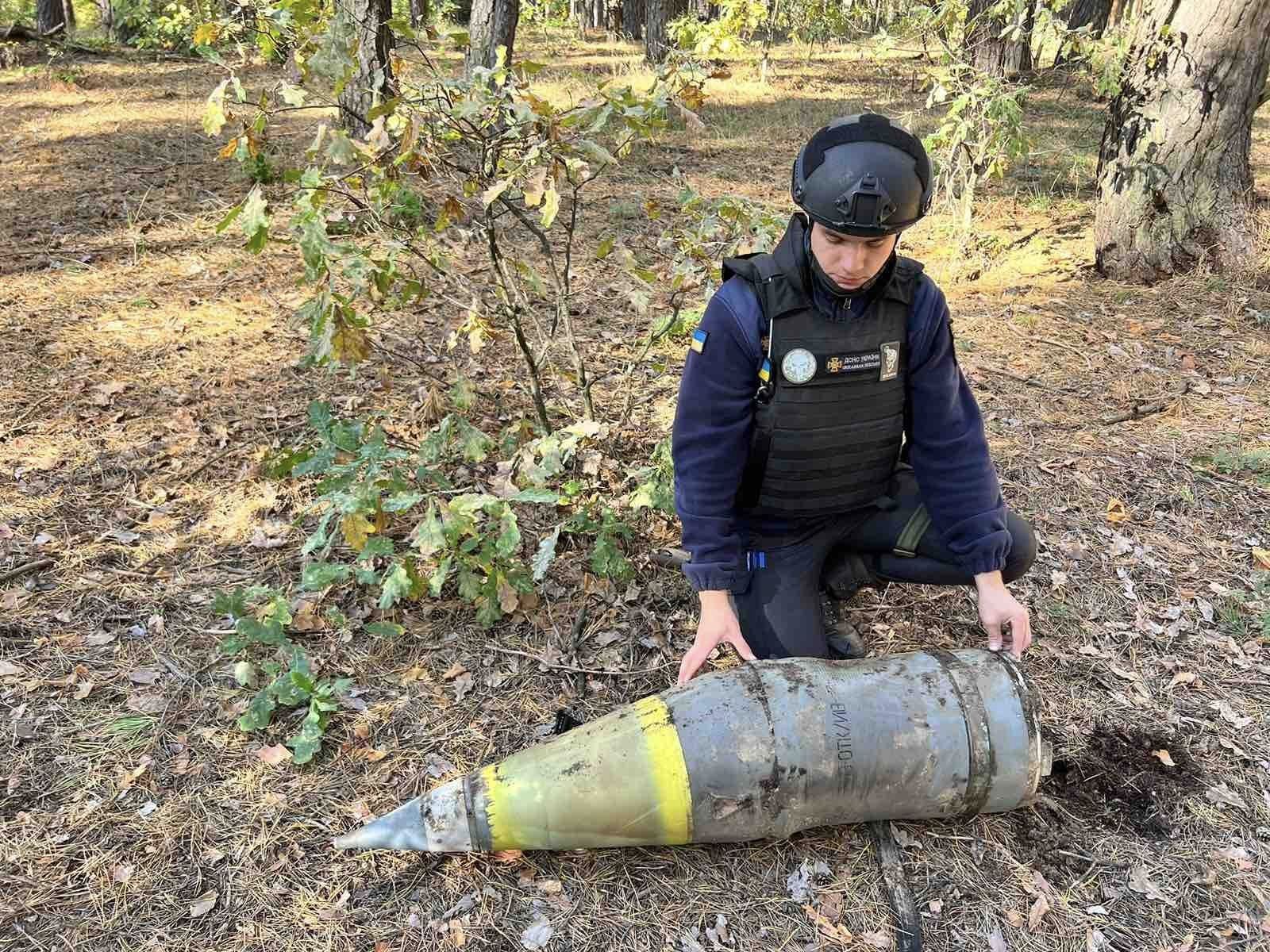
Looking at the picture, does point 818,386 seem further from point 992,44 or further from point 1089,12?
point 1089,12

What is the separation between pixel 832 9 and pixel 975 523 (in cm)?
1196

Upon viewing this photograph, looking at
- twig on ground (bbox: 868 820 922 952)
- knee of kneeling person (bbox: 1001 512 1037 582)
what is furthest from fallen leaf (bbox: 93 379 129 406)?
knee of kneeling person (bbox: 1001 512 1037 582)

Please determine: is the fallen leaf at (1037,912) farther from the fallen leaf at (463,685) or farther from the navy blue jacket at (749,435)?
the fallen leaf at (463,685)

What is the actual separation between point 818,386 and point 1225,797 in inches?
69.7

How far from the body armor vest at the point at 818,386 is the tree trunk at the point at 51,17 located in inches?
621

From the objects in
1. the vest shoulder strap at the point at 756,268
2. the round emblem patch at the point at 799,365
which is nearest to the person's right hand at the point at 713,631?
the round emblem patch at the point at 799,365

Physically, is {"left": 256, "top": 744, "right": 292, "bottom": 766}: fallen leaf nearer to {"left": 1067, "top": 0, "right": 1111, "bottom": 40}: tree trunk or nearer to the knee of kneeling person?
the knee of kneeling person

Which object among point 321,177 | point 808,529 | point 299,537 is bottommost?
point 299,537

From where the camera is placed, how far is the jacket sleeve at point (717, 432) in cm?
248

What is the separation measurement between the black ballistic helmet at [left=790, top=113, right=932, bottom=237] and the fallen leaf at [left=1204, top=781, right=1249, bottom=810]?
6.44 feet

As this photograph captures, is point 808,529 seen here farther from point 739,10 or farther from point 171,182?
point 739,10

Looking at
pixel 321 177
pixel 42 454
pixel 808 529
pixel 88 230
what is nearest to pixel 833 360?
pixel 808 529

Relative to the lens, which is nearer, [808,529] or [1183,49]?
[808,529]

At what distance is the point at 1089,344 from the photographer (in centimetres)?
532
